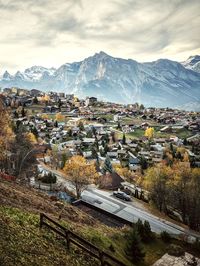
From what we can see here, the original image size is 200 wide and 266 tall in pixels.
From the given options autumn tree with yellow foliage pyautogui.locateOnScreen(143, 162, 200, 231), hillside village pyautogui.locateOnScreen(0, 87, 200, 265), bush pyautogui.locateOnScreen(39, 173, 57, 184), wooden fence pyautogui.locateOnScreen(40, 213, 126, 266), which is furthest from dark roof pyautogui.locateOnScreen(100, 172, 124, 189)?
wooden fence pyautogui.locateOnScreen(40, 213, 126, 266)

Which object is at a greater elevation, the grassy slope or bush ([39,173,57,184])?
the grassy slope

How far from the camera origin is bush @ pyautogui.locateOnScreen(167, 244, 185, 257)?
27.0 metres

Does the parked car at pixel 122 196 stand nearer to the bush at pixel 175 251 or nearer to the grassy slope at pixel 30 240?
the bush at pixel 175 251

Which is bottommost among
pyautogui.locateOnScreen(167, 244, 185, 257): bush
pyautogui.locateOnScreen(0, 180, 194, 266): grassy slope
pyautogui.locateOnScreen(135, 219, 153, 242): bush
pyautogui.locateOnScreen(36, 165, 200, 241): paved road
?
pyautogui.locateOnScreen(36, 165, 200, 241): paved road

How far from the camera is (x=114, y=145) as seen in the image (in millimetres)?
141125

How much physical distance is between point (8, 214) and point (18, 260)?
5.50m

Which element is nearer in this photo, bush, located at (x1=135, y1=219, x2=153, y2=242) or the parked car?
bush, located at (x1=135, y1=219, x2=153, y2=242)

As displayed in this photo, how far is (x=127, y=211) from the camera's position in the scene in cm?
5322

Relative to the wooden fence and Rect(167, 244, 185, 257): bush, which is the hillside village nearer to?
Rect(167, 244, 185, 257): bush

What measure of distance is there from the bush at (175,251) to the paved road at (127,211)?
17.0m

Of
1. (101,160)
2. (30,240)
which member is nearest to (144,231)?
(30,240)

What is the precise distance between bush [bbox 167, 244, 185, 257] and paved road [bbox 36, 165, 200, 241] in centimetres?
1704

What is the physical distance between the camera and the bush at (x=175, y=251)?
27.0m

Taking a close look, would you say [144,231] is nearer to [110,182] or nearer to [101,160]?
[110,182]
